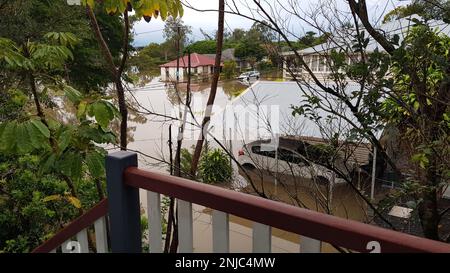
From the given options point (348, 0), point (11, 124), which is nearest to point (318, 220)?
point (11, 124)

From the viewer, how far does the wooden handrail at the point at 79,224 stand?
1207mm

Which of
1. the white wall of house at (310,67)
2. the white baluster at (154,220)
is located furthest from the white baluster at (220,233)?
the white wall of house at (310,67)

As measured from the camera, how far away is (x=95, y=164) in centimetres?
125

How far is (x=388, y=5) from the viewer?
2000 millimetres

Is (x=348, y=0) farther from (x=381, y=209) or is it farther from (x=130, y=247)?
(x=130, y=247)

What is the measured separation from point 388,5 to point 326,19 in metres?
0.37

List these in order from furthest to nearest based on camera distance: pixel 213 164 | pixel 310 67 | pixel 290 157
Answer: pixel 213 164 < pixel 290 157 < pixel 310 67

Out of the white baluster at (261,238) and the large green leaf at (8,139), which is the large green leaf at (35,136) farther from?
the white baluster at (261,238)

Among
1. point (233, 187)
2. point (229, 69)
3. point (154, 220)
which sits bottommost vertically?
point (233, 187)

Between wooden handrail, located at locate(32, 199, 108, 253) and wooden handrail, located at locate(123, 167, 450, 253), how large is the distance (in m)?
0.27

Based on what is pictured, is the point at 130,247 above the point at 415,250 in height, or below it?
below

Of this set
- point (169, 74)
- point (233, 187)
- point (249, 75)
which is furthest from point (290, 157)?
point (169, 74)

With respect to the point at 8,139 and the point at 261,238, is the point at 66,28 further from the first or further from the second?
the point at 261,238

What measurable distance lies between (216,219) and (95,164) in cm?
59
